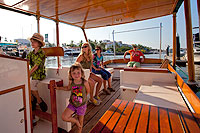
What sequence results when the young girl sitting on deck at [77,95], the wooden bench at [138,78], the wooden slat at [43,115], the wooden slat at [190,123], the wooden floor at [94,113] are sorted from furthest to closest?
the wooden bench at [138,78]
the wooden floor at [94,113]
the wooden slat at [43,115]
the young girl sitting on deck at [77,95]
the wooden slat at [190,123]

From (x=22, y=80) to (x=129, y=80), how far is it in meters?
2.21

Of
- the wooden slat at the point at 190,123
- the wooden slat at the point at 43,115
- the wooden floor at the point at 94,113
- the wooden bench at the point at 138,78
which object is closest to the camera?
the wooden slat at the point at 190,123

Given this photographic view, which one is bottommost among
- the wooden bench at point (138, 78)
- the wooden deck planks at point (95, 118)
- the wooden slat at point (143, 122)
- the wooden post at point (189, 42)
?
the wooden deck planks at point (95, 118)

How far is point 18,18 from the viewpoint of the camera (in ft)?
9.91

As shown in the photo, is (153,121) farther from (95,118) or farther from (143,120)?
(95,118)

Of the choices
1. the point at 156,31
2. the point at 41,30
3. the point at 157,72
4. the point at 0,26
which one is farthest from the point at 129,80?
the point at 156,31

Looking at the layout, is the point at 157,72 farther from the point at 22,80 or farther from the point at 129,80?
the point at 22,80

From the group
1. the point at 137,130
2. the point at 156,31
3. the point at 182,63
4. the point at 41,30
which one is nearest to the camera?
the point at 137,130

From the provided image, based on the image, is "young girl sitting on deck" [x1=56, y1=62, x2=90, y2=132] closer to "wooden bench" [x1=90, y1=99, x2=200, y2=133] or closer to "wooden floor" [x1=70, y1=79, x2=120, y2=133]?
"wooden floor" [x1=70, y1=79, x2=120, y2=133]

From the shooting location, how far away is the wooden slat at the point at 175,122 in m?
0.90

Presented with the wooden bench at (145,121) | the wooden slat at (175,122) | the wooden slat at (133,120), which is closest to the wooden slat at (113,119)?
the wooden bench at (145,121)

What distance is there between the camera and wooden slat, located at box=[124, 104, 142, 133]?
0.92 m

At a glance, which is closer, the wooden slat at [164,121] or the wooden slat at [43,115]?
the wooden slat at [164,121]

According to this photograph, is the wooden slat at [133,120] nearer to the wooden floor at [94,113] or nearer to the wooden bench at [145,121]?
the wooden bench at [145,121]
